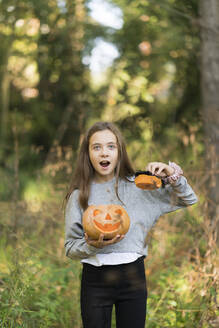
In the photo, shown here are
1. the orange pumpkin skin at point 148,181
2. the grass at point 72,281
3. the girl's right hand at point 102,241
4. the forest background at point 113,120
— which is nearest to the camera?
the girl's right hand at point 102,241

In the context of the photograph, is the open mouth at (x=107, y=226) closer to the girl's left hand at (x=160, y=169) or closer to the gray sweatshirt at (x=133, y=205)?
the gray sweatshirt at (x=133, y=205)

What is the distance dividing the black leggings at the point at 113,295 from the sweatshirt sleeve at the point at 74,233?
0.49 ft

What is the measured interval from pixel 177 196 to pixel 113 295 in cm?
61

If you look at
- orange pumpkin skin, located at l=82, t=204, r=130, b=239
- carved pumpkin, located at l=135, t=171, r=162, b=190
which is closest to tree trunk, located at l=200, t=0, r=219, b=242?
carved pumpkin, located at l=135, t=171, r=162, b=190

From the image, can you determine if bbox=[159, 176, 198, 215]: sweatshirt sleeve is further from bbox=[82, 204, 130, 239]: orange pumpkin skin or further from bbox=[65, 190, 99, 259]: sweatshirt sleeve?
bbox=[65, 190, 99, 259]: sweatshirt sleeve

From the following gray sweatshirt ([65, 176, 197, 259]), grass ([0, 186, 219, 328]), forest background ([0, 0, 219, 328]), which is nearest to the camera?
gray sweatshirt ([65, 176, 197, 259])

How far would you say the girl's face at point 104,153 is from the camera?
83.2 inches

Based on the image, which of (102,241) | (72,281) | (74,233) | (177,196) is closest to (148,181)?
(177,196)

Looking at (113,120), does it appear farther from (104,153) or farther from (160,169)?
(160,169)

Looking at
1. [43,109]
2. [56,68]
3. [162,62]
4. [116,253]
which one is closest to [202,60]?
[162,62]

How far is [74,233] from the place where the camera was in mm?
2061

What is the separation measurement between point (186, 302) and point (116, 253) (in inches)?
50.6

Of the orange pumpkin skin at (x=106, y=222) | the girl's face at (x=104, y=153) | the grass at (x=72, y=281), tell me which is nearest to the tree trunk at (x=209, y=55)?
the grass at (x=72, y=281)

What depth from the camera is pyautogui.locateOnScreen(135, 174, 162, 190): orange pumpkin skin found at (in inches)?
75.1
